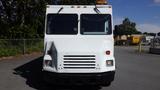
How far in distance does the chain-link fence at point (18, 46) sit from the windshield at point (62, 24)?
13861mm

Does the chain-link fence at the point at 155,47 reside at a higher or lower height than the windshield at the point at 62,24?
lower

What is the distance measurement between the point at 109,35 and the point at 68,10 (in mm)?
1684

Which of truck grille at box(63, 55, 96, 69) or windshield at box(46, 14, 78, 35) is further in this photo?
windshield at box(46, 14, 78, 35)

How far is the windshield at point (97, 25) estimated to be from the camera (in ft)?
42.2

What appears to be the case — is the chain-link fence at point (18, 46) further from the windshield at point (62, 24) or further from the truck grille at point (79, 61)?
the truck grille at point (79, 61)

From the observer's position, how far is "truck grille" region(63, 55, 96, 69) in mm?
11705

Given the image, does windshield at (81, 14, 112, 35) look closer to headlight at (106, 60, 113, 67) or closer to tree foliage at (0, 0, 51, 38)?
headlight at (106, 60, 113, 67)

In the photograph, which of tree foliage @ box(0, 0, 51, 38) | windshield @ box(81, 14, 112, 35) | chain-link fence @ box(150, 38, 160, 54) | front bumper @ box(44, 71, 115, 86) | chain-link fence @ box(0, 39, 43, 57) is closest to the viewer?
front bumper @ box(44, 71, 115, 86)

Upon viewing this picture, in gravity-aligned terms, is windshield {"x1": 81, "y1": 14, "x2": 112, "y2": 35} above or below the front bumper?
above

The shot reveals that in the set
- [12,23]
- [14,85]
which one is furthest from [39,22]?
[14,85]

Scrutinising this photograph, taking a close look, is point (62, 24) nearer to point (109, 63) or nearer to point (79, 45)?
point (79, 45)

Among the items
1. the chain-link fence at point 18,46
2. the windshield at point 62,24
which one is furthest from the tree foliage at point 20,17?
the windshield at point 62,24

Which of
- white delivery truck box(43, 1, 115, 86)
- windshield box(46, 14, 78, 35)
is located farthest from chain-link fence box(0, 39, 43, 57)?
white delivery truck box(43, 1, 115, 86)

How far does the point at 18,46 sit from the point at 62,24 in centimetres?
1772
